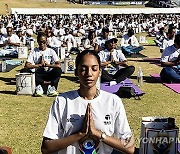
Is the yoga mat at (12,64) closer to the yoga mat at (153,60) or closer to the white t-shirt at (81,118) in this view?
the yoga mat at (153,60)

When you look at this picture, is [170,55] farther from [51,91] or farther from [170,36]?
[51,91]

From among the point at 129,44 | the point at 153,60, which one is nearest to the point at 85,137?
the point at 153,60

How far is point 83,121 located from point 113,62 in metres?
7.19

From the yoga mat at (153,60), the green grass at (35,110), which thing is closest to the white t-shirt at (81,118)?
the green grass at (35,110)

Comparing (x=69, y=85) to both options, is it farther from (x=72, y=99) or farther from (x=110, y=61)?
(x=72, y=99)

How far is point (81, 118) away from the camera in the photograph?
2998 mm

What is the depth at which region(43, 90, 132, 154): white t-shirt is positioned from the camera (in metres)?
3.01

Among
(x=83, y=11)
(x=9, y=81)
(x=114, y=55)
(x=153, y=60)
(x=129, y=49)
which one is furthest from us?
(x=83, y=11)

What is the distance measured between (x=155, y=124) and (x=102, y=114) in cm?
211

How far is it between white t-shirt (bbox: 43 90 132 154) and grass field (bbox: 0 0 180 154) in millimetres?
2666

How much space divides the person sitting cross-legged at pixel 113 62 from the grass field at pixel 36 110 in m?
0.55

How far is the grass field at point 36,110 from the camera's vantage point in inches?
243

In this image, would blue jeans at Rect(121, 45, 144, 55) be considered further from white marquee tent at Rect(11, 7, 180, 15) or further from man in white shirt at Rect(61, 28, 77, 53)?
white marquee tent at Rect(11, 7, 180, 15)

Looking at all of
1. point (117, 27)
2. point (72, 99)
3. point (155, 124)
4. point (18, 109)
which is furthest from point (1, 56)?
point (117, 27)
